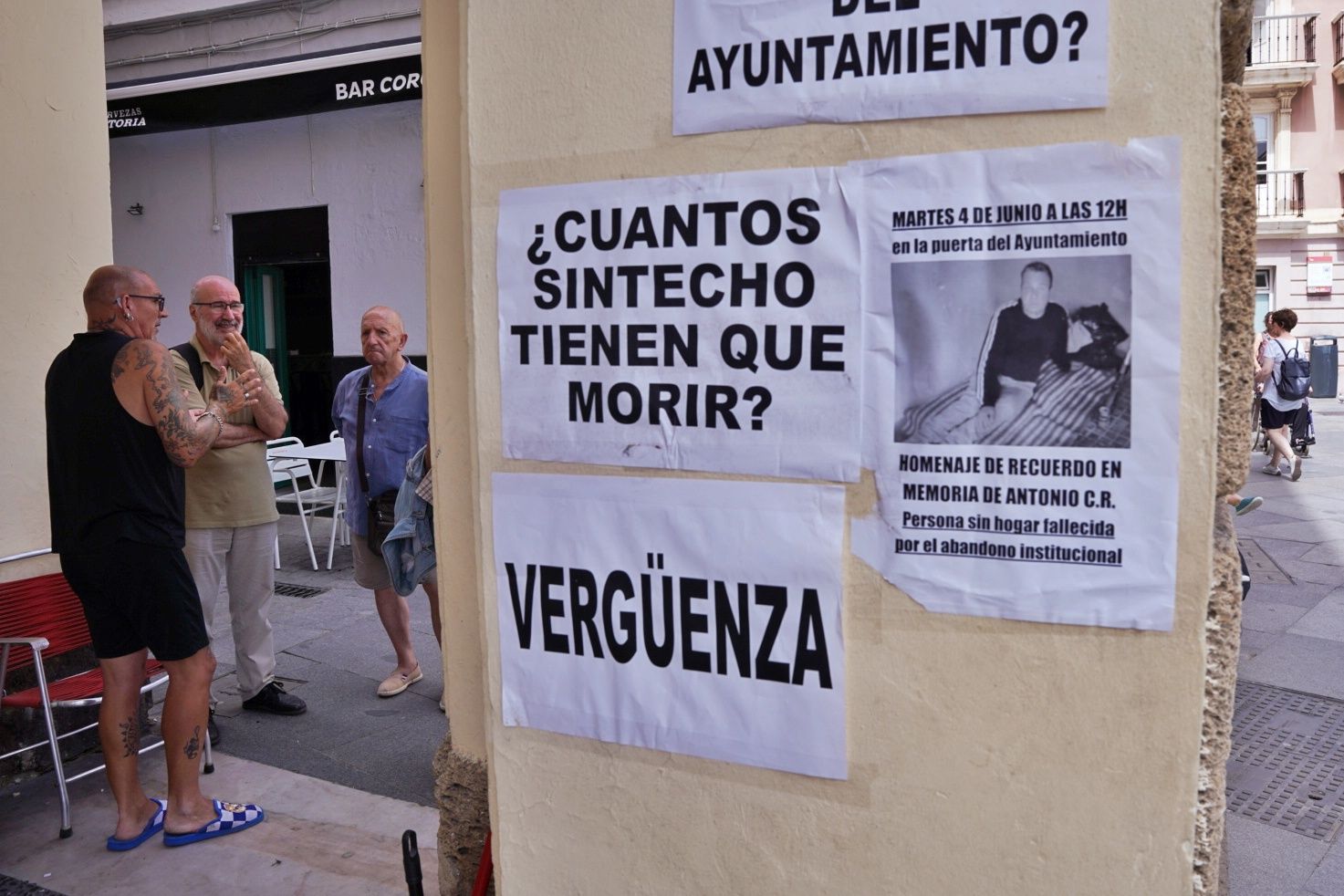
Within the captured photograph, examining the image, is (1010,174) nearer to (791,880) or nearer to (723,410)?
(723,410)

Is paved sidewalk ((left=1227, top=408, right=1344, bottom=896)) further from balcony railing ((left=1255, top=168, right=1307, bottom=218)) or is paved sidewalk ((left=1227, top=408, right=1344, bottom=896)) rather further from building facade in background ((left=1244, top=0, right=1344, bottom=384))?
balcony railing ((left=1255, top=168, right=1307, bottom=218))

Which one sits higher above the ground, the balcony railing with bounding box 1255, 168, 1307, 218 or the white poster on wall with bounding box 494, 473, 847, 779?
the balcony railing with bounding box 1255, 168, 1307, 218

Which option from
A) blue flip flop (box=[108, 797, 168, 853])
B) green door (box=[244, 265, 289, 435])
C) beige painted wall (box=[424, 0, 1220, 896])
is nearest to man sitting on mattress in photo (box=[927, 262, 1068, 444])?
beige painted wall (box=[424, 0, 1220, 896])

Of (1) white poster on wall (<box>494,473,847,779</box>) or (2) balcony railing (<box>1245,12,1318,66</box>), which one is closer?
(1) white poster on wall (<box>494,473,847,779</box>)

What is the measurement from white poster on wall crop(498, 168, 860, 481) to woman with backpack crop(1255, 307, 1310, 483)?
11430mm

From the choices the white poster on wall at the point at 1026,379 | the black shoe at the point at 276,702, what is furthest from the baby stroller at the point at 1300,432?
the white poster on wall at the point at 1026,379

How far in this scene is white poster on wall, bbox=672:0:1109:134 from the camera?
1.82 meters

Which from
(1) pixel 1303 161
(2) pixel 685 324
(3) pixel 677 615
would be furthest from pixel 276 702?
(1) pixel 1303 161

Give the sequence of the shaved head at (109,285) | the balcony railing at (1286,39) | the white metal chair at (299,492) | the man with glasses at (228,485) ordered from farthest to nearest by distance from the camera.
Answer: the balcony railing at (1286,39) < the white metal chair at (299,492) < the man with glasses at (228,485) < the shaved head at (109,285)

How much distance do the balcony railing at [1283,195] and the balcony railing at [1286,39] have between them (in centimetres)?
266

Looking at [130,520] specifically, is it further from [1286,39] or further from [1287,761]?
[1286,39]

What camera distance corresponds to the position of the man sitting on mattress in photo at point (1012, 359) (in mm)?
1850

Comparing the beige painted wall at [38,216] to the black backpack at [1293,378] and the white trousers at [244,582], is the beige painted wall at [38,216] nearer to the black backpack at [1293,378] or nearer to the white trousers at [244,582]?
the white trousers at [244,582]

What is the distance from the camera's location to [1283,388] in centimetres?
1170
